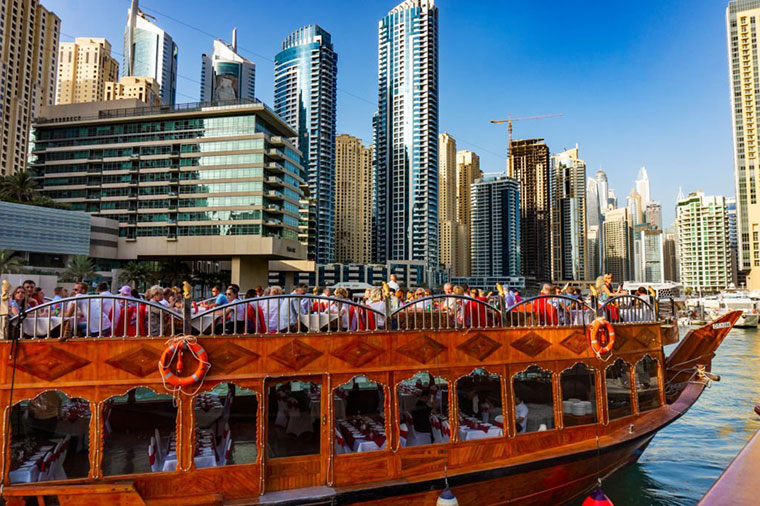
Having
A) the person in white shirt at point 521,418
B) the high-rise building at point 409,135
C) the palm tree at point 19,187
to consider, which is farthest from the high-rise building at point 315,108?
the person in white shirt at point 521,418

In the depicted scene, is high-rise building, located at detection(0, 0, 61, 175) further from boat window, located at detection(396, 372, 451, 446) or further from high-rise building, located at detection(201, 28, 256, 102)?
boat window, located at detection(396, 372, 451, 446)

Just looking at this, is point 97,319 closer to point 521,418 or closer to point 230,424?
point 230,424

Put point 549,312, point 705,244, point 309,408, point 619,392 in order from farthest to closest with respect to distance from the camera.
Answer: point 705,244 < point 619,392 < point 309,408 < point 549,312

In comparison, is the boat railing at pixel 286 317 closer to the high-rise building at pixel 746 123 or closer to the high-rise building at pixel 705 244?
the high-rise building at pixel 746 123

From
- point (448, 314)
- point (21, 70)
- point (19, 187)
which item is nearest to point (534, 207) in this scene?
point (21, 70)

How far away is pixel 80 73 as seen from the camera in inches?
5684

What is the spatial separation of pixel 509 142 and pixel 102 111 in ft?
499

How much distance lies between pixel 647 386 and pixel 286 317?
32.6 ft

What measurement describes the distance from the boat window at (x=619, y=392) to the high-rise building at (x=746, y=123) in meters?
99.7

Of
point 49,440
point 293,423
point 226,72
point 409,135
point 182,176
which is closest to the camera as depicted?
point 49,440

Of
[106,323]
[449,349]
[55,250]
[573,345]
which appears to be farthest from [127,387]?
[55,250]

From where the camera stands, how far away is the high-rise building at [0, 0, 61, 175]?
295 ft

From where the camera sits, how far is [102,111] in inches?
2395

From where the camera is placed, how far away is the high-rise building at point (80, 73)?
143 m
